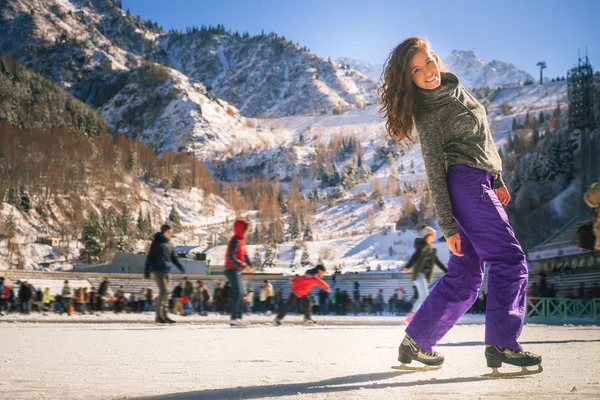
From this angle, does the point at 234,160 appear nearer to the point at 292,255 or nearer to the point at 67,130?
the point at 67,130

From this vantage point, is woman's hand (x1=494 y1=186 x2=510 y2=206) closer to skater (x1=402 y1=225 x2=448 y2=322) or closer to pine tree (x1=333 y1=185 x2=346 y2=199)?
skater (x1=402 y1=225 x2=448 y2=322)

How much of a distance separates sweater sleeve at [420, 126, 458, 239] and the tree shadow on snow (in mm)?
678

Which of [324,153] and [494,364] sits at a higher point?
[324,153]

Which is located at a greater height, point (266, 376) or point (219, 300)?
point (266, 376)

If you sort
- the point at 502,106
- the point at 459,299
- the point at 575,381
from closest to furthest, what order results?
the point at 575,381
the point at 459,299
the point at 502,106

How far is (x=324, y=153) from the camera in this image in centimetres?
16300

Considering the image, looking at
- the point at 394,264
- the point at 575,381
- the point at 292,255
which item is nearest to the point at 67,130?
the point at 292,255


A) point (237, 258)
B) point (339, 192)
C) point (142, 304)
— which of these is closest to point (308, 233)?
point (339, 192)

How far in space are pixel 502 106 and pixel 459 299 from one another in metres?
166

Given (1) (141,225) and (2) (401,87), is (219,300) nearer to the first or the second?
(2) (401,87)

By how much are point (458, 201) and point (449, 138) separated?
30cm

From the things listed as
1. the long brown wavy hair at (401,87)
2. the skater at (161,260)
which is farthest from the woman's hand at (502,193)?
the skater at (161,260)

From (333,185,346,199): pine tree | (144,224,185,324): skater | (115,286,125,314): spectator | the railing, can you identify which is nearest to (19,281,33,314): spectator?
(115,286,125,314): spectator

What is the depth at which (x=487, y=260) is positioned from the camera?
2.65 m
